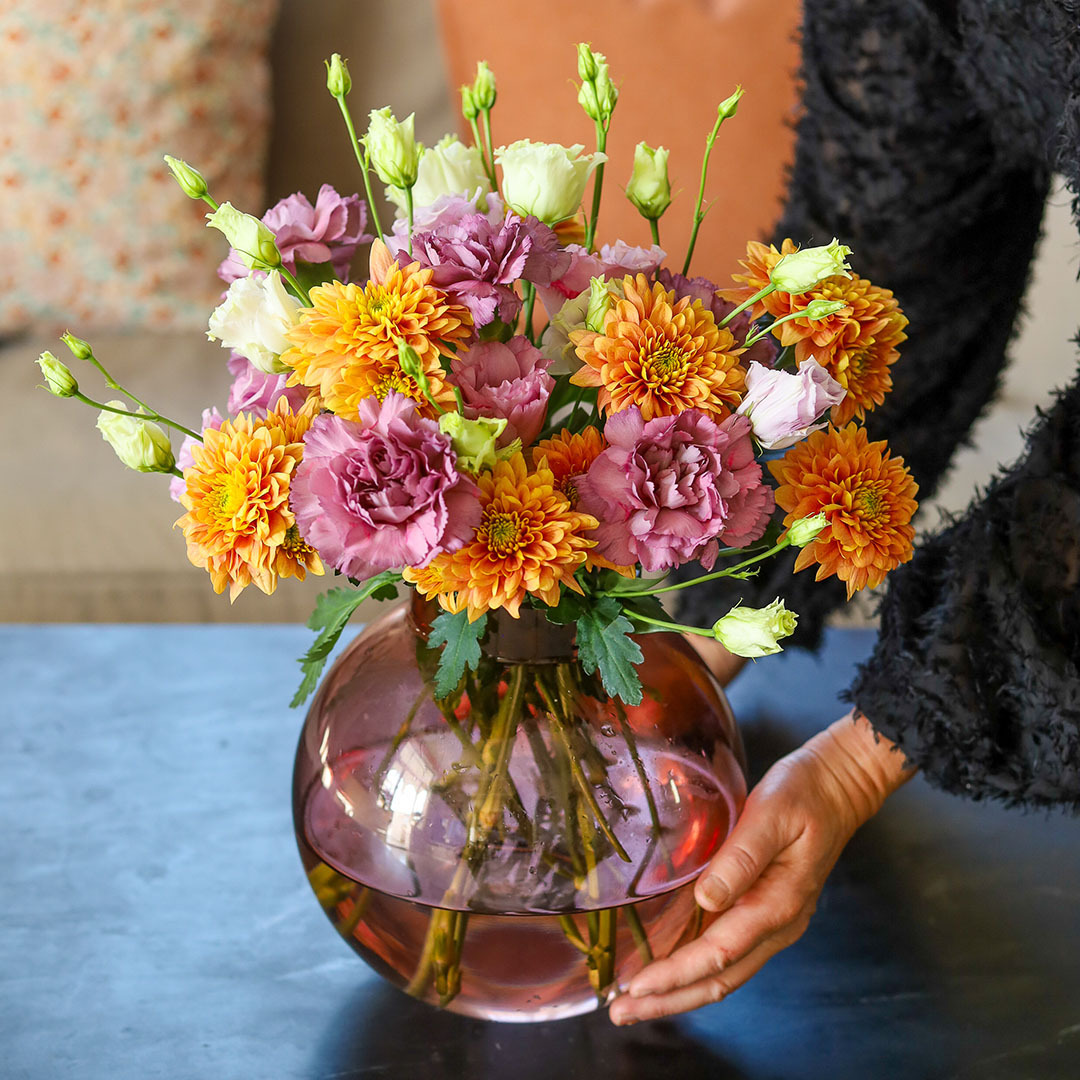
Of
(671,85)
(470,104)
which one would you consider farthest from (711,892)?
(671,85)

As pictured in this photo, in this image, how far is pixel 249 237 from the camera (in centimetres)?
42

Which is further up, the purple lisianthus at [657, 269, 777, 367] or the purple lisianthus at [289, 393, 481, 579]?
the purple lisianthus at [657, 269, 777, 367]

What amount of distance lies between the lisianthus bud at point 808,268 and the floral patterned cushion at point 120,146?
1407mm

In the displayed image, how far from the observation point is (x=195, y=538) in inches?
16.5

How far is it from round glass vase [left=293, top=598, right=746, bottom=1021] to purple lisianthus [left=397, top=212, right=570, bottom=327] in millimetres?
138

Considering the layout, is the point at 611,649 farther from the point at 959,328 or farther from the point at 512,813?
the point at 959,328

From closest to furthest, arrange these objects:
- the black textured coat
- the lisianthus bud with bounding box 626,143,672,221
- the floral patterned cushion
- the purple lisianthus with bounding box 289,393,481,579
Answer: the purple lisianthus with bounding box 289,393,481,579, the lisianthus bud with bounding box 626,143,672,221, the black textured coat, the floral patterned cushion

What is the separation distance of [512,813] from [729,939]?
5.3 inches

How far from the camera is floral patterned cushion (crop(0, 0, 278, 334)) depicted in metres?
1.60

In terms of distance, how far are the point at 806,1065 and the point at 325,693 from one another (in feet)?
0.93

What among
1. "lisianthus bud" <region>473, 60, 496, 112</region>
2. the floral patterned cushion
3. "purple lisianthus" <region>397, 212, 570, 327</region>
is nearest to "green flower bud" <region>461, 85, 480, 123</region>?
"lisianthus bud" <region>473, 60, 496, 112</region>

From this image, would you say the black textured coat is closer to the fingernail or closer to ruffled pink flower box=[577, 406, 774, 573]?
the fingernail

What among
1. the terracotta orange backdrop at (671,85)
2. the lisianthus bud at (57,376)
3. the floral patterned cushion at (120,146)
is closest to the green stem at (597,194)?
the lisianthus bud at (57,376)

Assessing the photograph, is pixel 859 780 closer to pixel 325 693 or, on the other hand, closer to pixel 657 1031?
Result: pixel 657 1031
